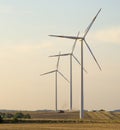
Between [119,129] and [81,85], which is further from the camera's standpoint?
[81,85]

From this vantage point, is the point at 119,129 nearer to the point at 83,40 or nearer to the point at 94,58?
the point at 94,58

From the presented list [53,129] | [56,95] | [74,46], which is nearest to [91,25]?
[74,46]

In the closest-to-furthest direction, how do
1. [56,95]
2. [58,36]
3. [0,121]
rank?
[0,121]
[58,36]
[56,95]

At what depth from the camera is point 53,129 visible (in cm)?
6644

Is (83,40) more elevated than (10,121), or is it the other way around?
(83,40)

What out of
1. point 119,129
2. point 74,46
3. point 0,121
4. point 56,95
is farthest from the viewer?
point 56,95

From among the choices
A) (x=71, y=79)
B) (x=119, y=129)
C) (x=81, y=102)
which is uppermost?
(x=71, y=79)

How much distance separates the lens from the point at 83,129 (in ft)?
213

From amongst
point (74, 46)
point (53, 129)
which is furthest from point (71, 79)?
point (53, 129)

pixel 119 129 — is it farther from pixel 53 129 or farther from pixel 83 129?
pixel 53 129

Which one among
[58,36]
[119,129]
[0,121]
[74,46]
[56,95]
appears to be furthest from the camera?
[56,95]

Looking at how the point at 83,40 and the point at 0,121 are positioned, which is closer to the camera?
the point at 0,121

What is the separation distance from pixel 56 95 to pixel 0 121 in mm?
60294

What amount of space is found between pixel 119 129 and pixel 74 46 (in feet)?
207
